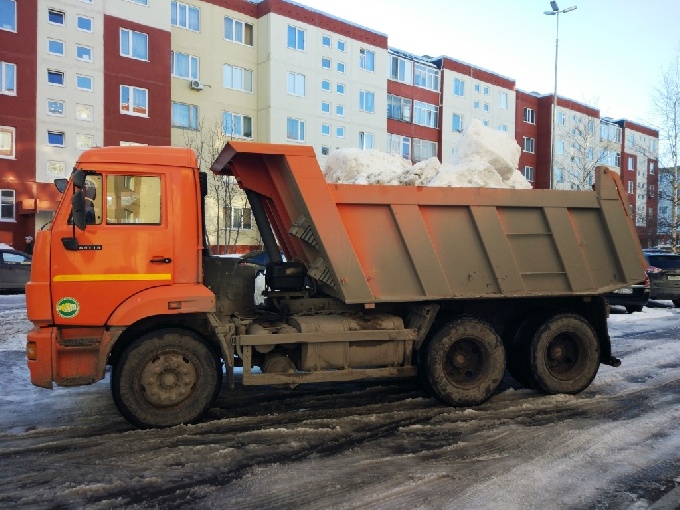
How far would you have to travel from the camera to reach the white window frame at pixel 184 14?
1243 inches

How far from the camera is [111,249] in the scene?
5.30 m

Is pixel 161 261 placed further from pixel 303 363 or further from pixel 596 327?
pixel 596 327

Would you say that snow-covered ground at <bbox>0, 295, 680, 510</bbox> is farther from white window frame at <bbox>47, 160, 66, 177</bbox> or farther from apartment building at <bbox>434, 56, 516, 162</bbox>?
apartment building at <bbox>434, 56, 516, 162</bbox>

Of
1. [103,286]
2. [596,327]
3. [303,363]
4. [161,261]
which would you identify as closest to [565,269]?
[596,327]

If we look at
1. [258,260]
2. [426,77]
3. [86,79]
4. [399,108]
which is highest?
[426,77]

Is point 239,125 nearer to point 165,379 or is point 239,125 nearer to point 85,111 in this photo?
point 85,111

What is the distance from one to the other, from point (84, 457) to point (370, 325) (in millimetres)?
2988

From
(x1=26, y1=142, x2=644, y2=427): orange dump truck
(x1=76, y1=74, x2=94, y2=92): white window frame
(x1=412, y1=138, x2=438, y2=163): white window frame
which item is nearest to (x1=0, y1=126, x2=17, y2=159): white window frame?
(x1=76, y1=74, x2=94, y2=92): white window frame

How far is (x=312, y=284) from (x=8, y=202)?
2542 centimetres

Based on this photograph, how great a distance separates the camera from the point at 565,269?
21.7 ft

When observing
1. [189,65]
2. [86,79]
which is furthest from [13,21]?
[189,65]

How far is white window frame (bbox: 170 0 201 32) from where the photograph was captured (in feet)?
104

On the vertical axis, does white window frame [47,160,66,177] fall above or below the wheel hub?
above

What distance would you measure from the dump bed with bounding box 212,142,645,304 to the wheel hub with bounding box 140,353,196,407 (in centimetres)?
164
